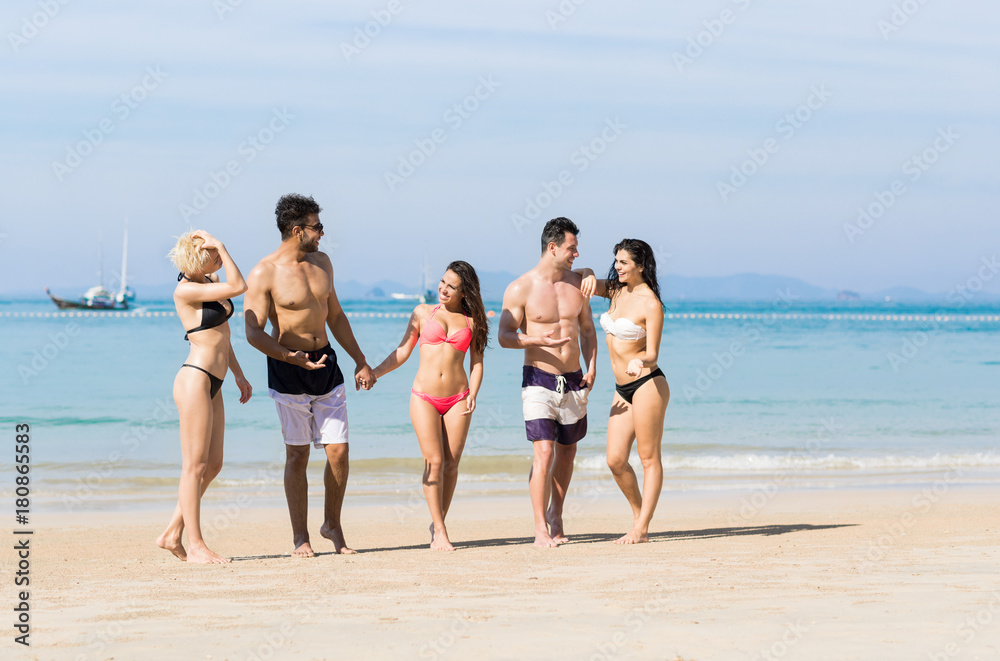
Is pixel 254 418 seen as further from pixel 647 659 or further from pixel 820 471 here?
pixel 647 659

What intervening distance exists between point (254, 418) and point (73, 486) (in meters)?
5.29

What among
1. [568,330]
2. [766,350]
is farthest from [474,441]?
[766,350]

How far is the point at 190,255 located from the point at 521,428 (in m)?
8.93

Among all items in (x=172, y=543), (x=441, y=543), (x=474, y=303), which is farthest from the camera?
(x=441, y=543)

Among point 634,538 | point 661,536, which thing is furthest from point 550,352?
point 661,536

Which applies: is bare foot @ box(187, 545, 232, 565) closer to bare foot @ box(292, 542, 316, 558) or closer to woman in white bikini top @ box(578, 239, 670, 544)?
bare foot @ box(292, 542, 316, 558)

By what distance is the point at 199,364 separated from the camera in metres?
5.49

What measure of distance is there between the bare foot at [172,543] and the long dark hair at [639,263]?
3.11 meters

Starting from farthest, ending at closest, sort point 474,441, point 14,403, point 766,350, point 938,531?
point 766,350 < point 14,403 < point 474,441 < point 938,531

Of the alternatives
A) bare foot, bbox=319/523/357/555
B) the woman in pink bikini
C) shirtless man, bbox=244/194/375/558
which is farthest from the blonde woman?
the woman in pink bikini

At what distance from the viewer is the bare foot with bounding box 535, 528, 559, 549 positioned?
6301mm

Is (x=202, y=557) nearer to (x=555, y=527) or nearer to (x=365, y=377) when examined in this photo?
(x=365, y=377)

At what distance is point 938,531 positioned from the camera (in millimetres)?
6973

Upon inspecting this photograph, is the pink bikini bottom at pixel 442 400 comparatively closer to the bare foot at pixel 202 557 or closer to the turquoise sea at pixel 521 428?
the bare foot at pixel 202 557
